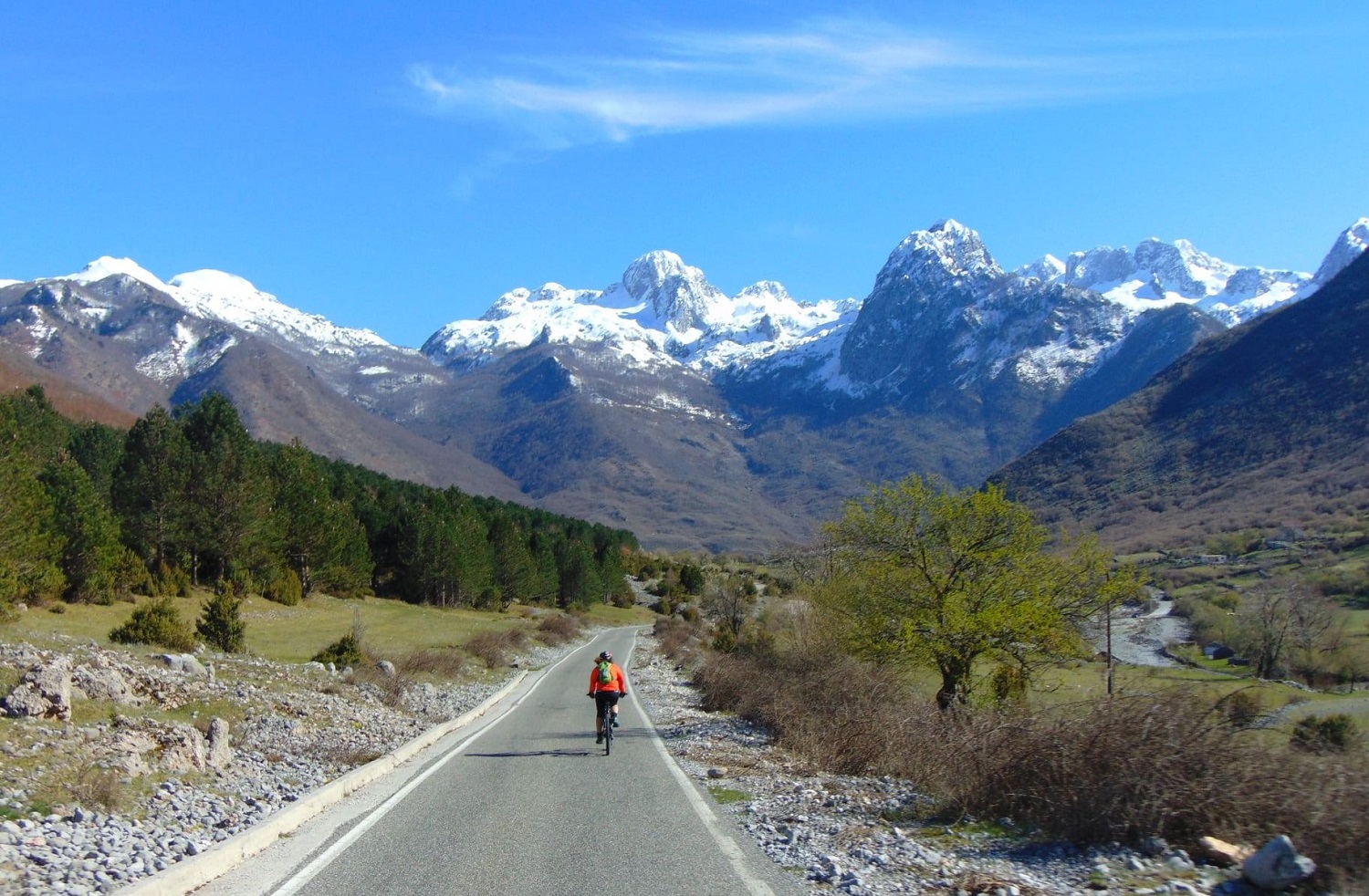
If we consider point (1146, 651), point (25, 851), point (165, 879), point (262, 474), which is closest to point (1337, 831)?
point (165, 879)

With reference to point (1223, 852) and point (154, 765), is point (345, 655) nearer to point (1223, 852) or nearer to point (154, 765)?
point (154, 765)

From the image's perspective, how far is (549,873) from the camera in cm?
836

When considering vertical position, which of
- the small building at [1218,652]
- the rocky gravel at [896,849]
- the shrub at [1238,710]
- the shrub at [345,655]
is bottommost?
the small building at [1218,652]

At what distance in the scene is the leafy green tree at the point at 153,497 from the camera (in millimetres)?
55844

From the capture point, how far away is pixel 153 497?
184 feet

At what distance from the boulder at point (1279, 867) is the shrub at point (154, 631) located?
2556 centimetres

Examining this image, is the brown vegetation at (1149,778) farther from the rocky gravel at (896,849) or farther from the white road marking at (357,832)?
the white road marking at (357,832)

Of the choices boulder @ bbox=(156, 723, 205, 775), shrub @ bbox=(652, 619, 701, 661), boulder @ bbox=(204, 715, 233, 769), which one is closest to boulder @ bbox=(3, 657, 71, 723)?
boulder @ bbox=(156, 723, 205, 775)

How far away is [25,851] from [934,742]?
9.76 metres

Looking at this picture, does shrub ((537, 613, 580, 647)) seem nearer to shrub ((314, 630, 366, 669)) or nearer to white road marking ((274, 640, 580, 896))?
shrub ((314, 630, 366, 669))

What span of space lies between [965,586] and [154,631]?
20.9m

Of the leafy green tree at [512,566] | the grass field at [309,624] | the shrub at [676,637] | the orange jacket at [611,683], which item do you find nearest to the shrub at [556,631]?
the grass field at [309,624]

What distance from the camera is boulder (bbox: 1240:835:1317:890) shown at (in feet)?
22.9

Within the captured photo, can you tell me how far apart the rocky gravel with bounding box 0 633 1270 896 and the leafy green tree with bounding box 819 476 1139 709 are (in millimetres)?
4314
